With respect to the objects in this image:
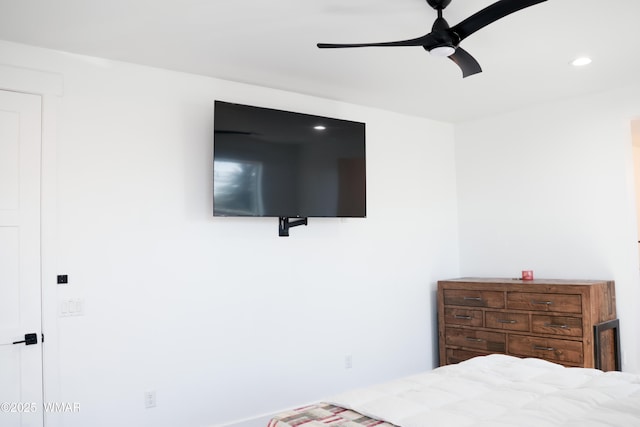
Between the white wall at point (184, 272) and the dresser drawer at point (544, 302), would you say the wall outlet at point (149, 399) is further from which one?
the dresser drawer at point (544, 302)

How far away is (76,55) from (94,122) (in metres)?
0.42

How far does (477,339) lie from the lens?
4.47 metres

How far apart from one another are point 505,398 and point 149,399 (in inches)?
87.0

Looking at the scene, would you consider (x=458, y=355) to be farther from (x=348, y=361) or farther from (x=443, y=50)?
(x=443, y=50)

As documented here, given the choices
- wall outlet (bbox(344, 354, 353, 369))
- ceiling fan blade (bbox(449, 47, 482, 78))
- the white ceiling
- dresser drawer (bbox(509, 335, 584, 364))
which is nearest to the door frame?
the white ceiling

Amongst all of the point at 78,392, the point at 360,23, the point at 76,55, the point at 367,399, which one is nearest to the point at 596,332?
the point at 367,399

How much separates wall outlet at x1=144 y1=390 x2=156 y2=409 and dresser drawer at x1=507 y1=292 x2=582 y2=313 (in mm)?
2810

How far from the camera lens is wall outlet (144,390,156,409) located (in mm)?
3295

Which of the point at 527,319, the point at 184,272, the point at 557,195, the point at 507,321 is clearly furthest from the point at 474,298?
the point at 184,272

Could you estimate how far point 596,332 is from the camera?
12.6ft

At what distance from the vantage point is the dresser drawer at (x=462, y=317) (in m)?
4.47

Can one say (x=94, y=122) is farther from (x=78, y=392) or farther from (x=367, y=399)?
(x=367, y=399)

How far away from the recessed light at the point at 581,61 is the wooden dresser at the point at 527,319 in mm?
1605

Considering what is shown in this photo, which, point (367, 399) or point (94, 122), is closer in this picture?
point (367, 399)
